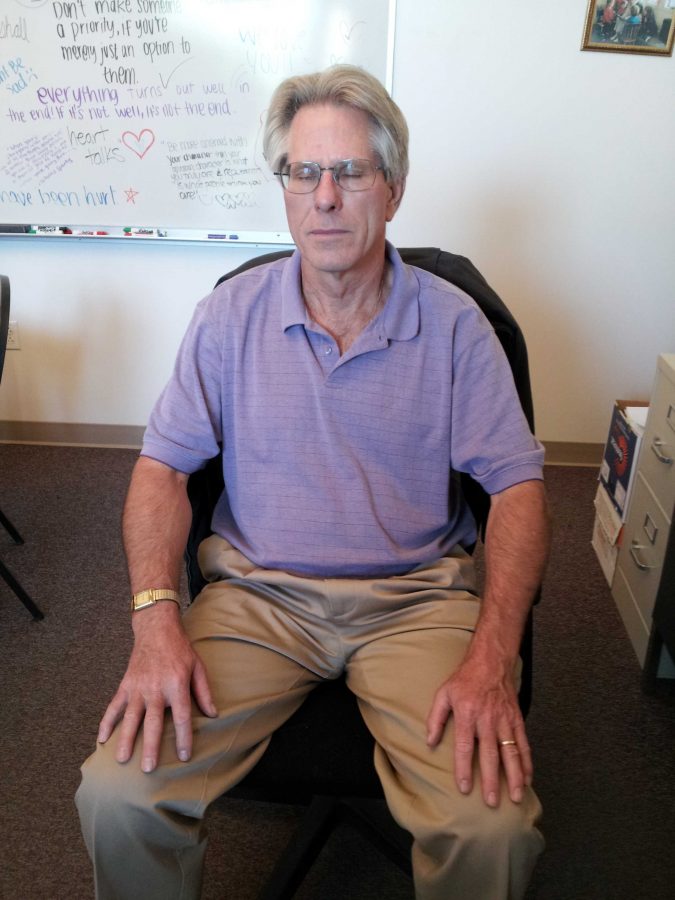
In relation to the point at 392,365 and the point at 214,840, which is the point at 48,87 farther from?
the point at 214,840

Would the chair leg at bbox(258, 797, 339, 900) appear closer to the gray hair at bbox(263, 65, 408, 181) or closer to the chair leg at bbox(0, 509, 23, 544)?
the gray hair at bbox(263, 65, 408, 181)

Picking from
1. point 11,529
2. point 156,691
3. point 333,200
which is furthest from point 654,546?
point 11,529

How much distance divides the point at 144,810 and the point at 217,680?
0.20 m

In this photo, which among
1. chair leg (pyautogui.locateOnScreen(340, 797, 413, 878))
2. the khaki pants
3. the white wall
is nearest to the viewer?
the khaki pants

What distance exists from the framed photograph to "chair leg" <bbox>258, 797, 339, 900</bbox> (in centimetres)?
231

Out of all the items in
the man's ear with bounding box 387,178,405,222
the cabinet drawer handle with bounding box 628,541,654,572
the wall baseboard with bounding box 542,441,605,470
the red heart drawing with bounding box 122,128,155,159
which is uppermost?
the man's ear with bounding box 387,178,405,222

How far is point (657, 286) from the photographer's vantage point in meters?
2.74

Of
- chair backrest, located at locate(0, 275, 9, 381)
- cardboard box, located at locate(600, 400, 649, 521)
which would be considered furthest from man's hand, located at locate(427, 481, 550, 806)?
chair backrest, located at locate(0, 275, 9, 381)

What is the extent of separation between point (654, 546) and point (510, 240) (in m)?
1.24

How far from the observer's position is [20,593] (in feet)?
6.71

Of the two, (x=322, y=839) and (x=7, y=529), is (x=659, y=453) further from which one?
(x=7, y=529)

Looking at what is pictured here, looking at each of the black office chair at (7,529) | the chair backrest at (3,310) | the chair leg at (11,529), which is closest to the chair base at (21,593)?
the black office chair at (7,529)

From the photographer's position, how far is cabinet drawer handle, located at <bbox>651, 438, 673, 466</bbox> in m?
1.89

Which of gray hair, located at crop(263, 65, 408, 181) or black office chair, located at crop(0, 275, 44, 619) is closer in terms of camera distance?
gray hair, located at crop(263, 65, 408, 181)
